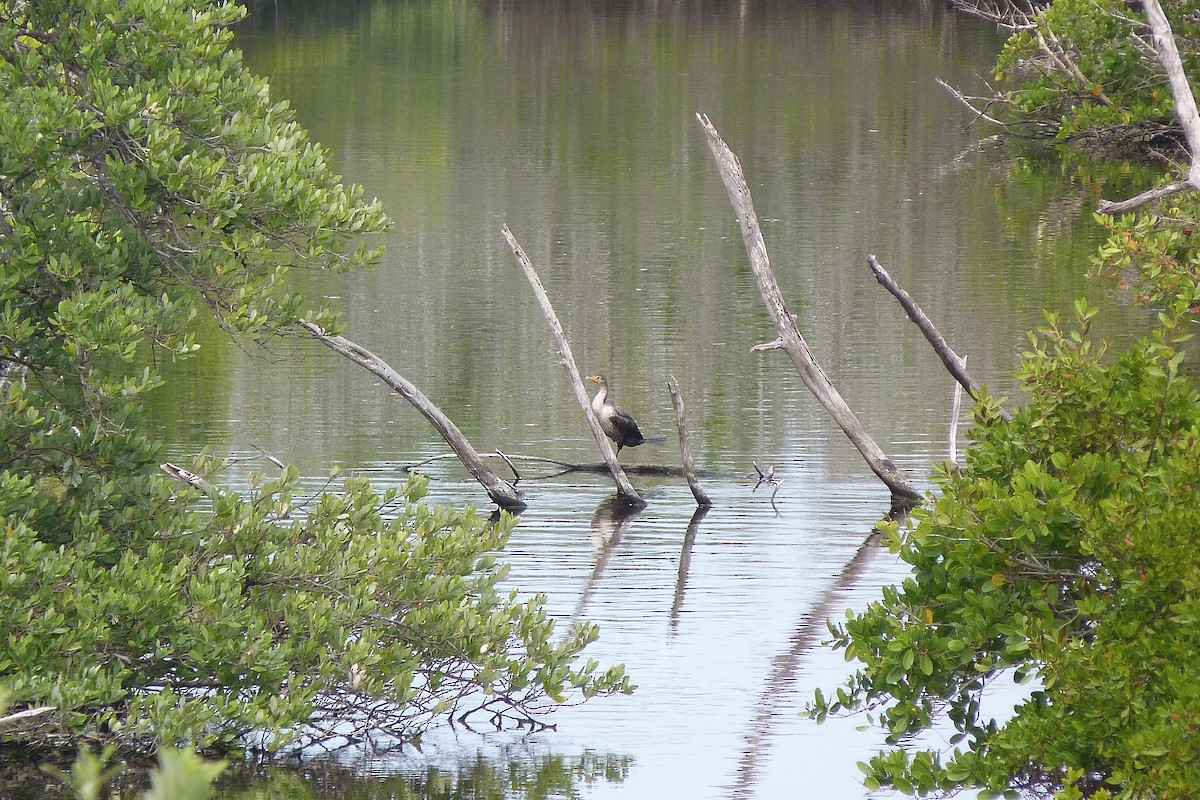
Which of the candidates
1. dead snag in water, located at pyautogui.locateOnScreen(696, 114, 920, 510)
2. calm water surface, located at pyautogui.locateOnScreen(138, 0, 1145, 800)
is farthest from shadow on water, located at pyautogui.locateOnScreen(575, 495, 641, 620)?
dead snag in water, located at pyautogui.locateOnScreen(696, 114, 920, 510)

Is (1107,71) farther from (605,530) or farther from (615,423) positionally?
(605,530)

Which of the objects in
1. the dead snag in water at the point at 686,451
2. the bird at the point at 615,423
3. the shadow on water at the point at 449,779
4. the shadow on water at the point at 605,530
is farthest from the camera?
the bird at the point at 615,423

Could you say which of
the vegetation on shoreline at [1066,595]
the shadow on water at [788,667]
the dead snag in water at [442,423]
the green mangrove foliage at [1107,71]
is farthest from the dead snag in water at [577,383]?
the green mangrove foliage at [1107,71]

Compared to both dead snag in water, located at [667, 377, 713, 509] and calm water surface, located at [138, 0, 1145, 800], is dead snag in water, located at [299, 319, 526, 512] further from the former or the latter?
dead snag in water, located at [667, 377, 713, 509]

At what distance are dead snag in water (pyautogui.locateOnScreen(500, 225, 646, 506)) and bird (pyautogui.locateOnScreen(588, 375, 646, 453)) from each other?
540 millimetres

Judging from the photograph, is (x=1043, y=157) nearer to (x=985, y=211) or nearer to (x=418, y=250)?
(x=985, y=211)

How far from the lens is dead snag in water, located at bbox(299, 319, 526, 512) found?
13.7 metres

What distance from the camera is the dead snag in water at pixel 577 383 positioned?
15031 millimetres

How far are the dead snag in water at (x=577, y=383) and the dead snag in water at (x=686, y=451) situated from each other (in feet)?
1.69

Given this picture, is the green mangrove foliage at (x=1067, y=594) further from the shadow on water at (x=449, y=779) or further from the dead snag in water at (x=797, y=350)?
the dead snag in water at (x=797, y=350)

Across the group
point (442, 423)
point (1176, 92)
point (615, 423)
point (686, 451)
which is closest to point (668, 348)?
point (615, 423)

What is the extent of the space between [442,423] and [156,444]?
5336 millimetres

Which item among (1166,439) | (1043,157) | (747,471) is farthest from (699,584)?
(1043,157)

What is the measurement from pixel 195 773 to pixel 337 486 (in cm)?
1314
